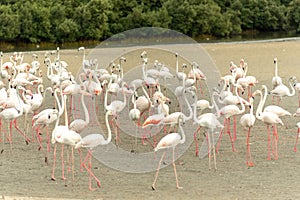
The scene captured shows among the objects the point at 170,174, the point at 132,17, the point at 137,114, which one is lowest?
the point at 170,174

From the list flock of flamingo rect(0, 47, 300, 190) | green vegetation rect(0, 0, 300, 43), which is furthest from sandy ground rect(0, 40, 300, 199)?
green vegetation rect(0, 0, 300, 43)

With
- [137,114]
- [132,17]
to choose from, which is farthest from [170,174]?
[132,17]

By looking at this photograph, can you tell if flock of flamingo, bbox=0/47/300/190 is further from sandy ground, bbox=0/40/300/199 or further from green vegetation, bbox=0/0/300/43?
green vegetation, bbox=0/0/300/43

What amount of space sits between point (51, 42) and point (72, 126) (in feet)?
97.1

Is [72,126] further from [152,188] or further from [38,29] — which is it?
[38,29]

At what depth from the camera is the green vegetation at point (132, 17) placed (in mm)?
37844

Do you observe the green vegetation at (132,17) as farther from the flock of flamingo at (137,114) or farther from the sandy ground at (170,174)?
the sandy ground at (170,174)

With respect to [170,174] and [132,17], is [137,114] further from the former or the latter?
[132,17]

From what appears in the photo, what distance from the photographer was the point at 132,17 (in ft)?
133

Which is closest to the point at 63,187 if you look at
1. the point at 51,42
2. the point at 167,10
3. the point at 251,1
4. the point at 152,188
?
the point at 152,188

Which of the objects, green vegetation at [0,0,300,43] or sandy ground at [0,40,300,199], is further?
green vegetation at [0,0,300,43]

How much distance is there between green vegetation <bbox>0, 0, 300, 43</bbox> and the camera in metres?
37.8

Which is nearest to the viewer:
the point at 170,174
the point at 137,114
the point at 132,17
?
the point at 170,174

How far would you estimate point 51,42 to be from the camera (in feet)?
126
